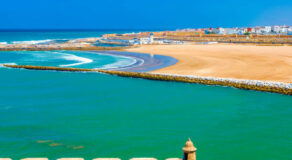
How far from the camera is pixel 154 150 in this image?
13.7 m

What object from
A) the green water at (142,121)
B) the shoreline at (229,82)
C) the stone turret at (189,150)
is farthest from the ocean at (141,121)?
the stone turret at (189,150)

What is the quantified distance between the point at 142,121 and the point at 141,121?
6cm

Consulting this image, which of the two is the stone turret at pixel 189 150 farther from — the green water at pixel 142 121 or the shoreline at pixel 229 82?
the shoreline at pixel 229 82

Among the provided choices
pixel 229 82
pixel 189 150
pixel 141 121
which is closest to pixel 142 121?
pixel 141 121

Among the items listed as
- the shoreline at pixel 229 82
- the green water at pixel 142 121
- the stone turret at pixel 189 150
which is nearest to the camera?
the stone turret at pixel 189 150

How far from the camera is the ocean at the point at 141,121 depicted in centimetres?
1375

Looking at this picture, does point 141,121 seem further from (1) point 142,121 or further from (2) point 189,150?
(2) point 189,150

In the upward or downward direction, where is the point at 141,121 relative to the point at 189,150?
downward

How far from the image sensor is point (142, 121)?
18031 millimetres

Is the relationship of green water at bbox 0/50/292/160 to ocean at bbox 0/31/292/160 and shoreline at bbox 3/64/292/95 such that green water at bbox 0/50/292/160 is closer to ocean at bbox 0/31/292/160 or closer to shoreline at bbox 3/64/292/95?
ocean at bbox 0/31/292/160

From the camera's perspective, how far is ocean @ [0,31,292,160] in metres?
13.8

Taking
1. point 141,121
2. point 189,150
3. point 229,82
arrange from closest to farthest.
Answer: point 189,150
point 141,121
point 229,82

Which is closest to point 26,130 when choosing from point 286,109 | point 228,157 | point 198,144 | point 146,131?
point 146,131

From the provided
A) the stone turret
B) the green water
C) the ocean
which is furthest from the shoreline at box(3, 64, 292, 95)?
the stone turret
